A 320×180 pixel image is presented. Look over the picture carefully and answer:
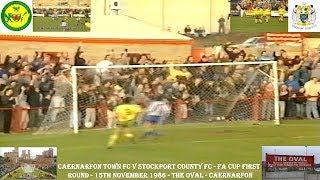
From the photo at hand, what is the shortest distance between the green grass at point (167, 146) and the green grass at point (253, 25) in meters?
0.89

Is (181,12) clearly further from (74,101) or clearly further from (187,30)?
(74,101)

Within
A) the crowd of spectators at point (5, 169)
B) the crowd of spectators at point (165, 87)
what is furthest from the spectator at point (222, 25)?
the crowd of spectators at point (5, 169)

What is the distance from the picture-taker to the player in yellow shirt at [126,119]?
557 cm

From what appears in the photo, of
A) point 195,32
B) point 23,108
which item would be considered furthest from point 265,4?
point 23,108

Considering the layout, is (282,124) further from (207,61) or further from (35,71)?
(35,71)

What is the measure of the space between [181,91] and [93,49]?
882 millimetres

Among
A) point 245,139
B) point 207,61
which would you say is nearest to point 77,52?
point 207,61

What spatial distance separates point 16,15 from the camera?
5543 millimetres

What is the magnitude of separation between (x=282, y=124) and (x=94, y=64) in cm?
179

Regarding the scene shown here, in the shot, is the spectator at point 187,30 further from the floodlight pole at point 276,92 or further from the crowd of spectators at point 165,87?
the floodlight pole at point 276,92

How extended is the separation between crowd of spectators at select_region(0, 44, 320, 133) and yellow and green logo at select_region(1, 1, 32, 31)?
11.3 inches

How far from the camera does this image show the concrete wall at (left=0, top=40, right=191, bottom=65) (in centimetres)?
553

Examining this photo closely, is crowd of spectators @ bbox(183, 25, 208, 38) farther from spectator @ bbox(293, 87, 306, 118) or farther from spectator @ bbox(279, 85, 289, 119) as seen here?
spectator @ bbox(293, 87, 306, 118)

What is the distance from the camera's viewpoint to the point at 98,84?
5.63m
